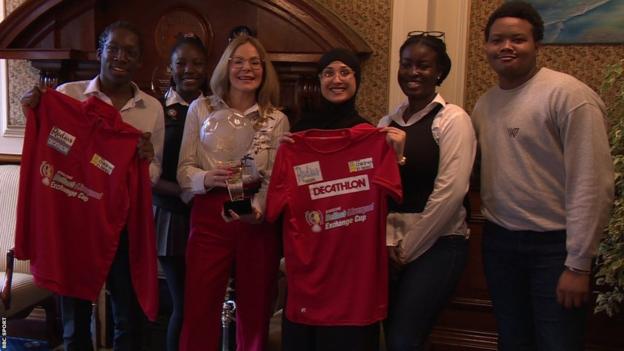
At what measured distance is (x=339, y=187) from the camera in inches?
71.9

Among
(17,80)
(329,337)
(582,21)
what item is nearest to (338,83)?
(329,337)

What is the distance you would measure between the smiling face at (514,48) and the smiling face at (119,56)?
122 centimetres

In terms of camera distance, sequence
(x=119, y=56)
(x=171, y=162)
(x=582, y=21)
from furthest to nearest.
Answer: (x=582, y=21) → (x=171, y=162) → (x=119, y=56)

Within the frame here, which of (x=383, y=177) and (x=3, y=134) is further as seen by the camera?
(x=3, y=134)

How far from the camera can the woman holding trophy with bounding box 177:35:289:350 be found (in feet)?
6.20

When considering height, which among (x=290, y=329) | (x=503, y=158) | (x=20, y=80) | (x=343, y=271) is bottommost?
(x=290, y=329)

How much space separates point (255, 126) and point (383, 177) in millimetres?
520

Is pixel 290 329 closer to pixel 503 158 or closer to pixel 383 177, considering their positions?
pixel 383 177

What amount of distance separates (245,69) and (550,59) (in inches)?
64.6

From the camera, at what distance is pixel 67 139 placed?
190cm

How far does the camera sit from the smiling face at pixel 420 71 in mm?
1785

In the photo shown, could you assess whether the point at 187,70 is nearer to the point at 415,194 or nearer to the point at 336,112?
the point at 336,112

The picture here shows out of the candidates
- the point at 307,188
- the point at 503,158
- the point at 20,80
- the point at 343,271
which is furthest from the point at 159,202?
the point at 20,80

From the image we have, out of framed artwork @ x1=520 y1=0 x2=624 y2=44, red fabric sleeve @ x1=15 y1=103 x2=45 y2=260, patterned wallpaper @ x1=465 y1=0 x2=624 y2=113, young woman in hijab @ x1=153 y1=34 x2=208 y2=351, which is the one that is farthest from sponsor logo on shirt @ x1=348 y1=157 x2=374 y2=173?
framed artwork @ x1=520 y1=0 x2=624 y2=44
